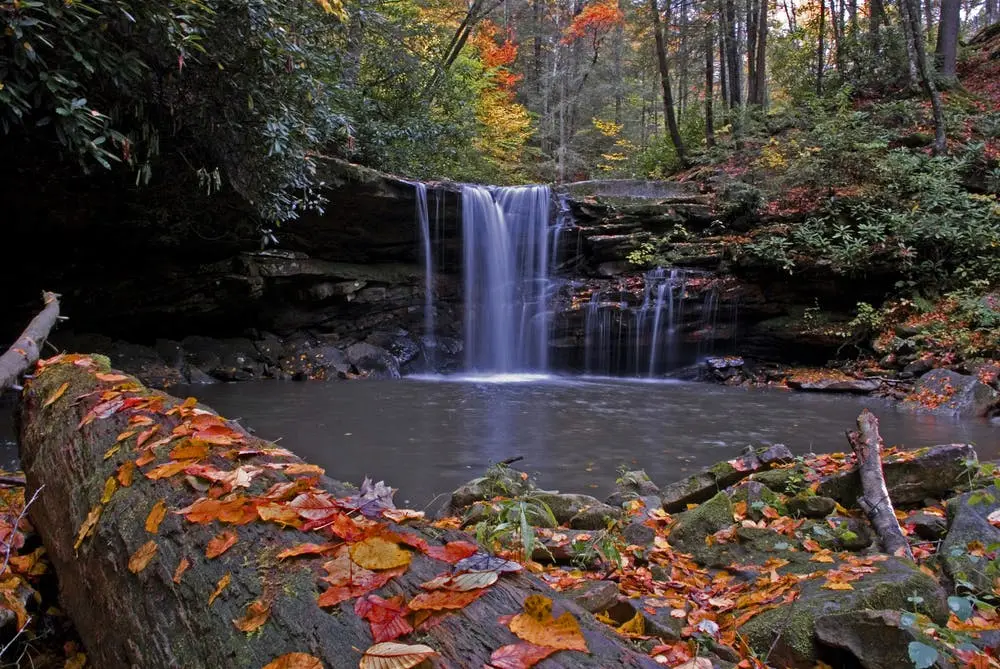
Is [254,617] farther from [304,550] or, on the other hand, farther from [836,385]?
[836,385]

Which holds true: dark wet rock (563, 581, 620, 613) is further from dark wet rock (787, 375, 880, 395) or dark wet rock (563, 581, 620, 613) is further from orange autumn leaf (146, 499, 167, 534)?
dark wet rock (787, 375, 880, 395)

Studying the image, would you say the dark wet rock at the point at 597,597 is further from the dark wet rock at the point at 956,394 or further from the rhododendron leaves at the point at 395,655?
the dark wet rock at the point at 956,394

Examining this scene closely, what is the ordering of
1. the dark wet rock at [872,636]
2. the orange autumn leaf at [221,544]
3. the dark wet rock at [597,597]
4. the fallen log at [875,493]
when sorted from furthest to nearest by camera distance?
the fallen log at [875,493] → the dark wet rock at [597,597] → the dark wet rock at [872,636] → the orange autumn leaf at [221,544]

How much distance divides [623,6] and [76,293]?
1966cm

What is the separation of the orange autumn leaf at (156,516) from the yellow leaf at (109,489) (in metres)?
0.29

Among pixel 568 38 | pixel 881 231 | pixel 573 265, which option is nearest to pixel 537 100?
pixel 568 38

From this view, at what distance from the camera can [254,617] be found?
1.23 metres

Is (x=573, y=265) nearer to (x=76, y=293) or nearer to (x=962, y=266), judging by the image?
(x=962, y=266)

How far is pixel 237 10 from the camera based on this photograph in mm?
5730

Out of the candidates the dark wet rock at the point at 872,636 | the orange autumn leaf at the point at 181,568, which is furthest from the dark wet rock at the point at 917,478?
the orange autumn leaf at the point at 181,568

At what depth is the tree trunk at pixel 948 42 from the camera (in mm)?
15422

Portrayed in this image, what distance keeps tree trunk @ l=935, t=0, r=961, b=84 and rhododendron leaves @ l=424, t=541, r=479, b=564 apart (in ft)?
65.3

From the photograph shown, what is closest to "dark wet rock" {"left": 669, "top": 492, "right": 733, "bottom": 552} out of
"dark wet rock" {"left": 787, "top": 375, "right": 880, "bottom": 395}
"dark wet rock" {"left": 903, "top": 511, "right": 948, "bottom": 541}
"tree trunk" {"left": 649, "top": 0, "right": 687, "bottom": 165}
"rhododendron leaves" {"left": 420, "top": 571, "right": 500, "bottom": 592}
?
"dark wet rock" {"left": 903, "top": 511, "right": 948, "bottom": 541}

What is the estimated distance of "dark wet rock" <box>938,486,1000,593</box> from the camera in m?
2.10
